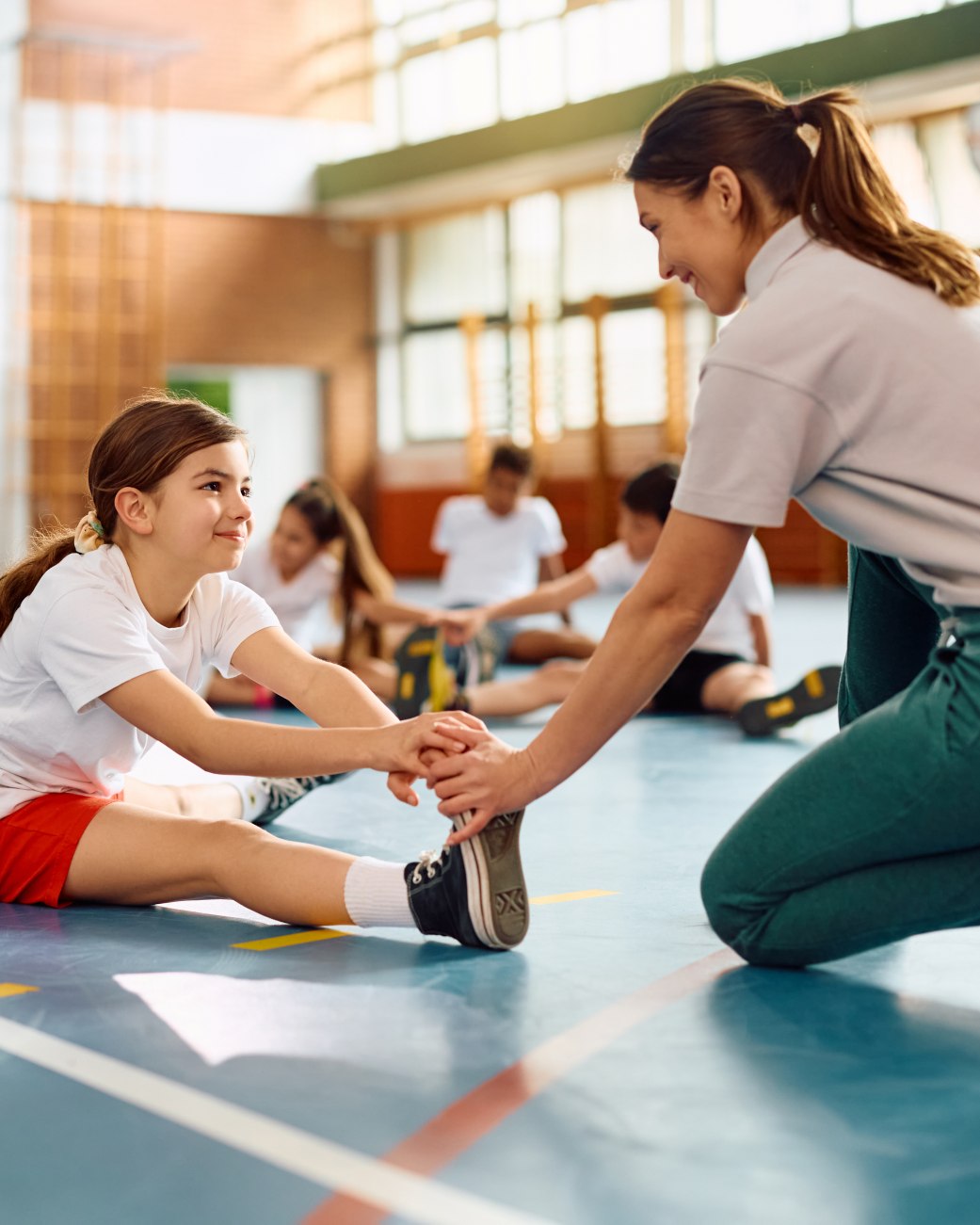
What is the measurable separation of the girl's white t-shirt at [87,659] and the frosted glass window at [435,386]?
10420 mm

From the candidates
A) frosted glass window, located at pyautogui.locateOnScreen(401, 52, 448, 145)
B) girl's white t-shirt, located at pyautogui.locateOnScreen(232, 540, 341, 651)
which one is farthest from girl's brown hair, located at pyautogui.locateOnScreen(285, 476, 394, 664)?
frosted glass window, located at pyautogui.locateOnScreen(401, 52, 448, 145)

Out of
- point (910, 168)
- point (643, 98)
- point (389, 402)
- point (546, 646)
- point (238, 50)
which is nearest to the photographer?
point (546, 646)

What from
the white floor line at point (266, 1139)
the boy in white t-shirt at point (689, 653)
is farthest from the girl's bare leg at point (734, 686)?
the white floor line at point (266, 1139)

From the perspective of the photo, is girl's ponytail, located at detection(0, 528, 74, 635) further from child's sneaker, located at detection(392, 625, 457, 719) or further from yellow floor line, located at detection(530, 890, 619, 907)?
child's sneaker, located at detection(392, 625, 457, 719)

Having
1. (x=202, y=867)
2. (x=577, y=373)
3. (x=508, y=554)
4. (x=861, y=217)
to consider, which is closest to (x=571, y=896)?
(x=202, y=867)

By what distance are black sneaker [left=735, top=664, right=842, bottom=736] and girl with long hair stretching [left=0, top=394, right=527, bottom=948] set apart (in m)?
1.87

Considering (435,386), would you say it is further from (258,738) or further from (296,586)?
(258,738)

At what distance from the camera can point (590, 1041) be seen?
60.5 inches

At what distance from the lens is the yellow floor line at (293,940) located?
1938mm

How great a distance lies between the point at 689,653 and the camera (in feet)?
14.7

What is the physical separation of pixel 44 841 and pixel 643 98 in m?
8.94

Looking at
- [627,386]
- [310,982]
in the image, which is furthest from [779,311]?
[627,386]

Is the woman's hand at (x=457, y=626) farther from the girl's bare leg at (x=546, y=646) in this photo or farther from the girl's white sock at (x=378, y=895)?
the girl's white sock at (x=378, y=895)

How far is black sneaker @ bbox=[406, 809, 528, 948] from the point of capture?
6.07 feet
